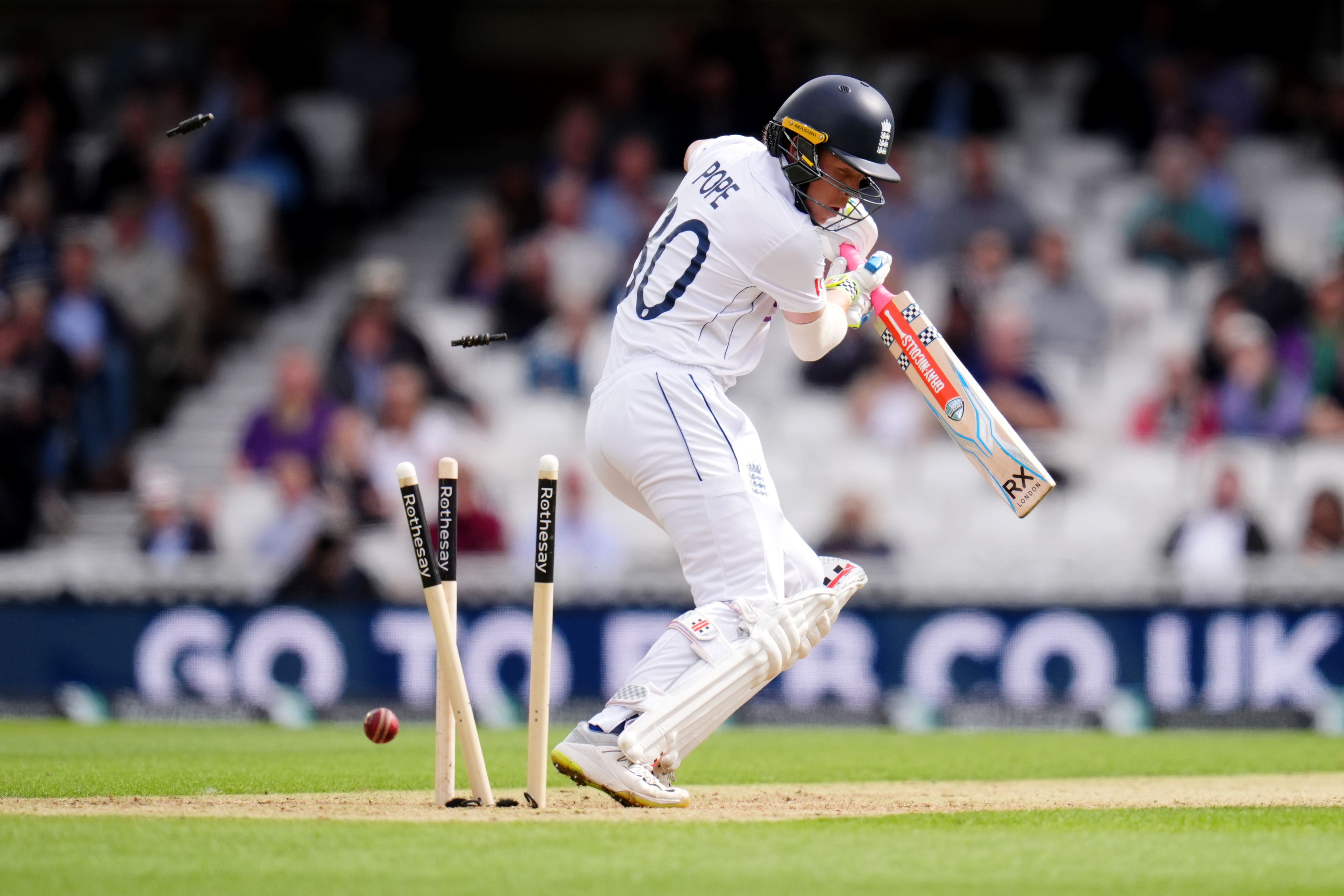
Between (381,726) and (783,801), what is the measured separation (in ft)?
4.65

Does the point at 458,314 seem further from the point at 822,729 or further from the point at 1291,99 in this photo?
the point at 1291,99

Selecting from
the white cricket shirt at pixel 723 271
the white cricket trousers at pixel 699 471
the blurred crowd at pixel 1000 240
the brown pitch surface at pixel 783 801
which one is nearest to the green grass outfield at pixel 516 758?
the brown pitch surface at pixel 783 801

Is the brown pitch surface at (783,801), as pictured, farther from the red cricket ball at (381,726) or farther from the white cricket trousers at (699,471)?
the white cricket trousers at (699,471)

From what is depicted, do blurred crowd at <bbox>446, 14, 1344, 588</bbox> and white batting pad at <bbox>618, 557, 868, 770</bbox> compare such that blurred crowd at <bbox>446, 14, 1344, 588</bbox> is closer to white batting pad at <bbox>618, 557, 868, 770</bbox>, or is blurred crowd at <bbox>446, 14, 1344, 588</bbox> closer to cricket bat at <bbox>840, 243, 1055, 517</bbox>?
cricket bat at <bbox>840, 243, 1055, 517</bbox>

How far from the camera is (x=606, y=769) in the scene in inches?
226

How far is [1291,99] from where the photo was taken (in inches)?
617

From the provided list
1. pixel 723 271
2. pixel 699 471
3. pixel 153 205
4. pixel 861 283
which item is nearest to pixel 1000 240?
pixel 153 205

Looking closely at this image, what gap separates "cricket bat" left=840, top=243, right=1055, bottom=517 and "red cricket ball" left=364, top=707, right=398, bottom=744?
2.20m

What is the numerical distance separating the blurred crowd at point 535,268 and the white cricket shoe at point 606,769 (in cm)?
607

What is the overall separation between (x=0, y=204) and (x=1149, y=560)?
9730 millimetres

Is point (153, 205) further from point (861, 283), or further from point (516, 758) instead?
point (861, 283)

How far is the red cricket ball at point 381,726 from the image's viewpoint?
20.8 ft

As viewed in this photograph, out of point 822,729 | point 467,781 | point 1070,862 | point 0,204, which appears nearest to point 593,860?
point 1070,862

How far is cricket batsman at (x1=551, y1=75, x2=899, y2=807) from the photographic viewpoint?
19.1 ft
